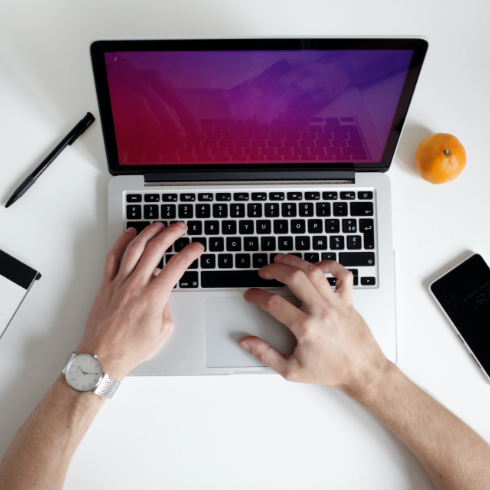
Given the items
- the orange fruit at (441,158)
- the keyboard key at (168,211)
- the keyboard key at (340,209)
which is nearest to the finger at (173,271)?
the keyboard key at (168,211)

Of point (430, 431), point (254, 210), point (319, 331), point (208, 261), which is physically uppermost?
point (254, 210)

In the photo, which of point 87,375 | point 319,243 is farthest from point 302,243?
point 87,375

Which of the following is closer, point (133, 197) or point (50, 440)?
point (50, 440)

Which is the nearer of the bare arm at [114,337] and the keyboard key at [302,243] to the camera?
the bare arm at [114,337]

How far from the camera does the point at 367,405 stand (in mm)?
780

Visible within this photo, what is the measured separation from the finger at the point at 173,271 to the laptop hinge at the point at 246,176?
6.6 inches

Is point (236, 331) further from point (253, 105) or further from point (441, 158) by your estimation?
point (441, 158)

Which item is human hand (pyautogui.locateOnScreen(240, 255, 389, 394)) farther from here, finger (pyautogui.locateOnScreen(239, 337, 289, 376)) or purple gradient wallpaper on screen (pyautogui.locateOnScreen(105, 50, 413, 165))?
purple gradient wallpaper on screen (pyautogui.locateOnScreen(105, 50, 413, 165))

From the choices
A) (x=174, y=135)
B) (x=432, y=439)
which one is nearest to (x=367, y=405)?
(x=432, y=439)

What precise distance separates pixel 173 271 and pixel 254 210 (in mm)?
216

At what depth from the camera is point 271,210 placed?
0.81 m

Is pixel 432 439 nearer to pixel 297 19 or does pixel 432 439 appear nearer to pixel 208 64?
pixel 208 64

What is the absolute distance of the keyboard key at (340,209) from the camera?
81 cm

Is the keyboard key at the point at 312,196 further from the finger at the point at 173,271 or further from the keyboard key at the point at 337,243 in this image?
the finger at the point at 173,271
